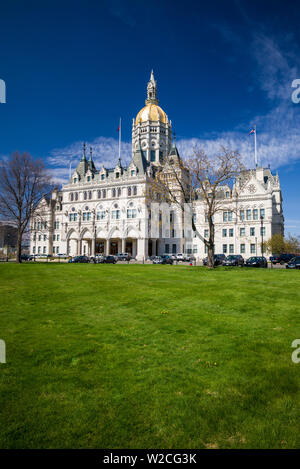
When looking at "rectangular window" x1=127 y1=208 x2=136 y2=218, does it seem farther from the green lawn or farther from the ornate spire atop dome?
the green lawn

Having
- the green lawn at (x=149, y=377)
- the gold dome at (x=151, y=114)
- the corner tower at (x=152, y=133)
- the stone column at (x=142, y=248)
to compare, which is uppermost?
the gold dome at (x=151, y=114)

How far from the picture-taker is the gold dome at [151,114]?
80875 millimetres

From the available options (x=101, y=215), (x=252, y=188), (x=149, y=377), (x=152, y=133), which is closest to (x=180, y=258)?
(x=252, y=188)

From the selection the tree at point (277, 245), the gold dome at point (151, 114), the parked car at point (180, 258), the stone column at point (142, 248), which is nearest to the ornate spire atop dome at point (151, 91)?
the gold dome at point (151, 114)

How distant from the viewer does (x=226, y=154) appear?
2869 centimetres

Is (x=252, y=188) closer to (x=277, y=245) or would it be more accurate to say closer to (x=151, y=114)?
(x=277, y=245)

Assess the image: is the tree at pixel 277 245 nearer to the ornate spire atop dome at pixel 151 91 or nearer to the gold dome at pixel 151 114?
the gold dome at pixel 151 114

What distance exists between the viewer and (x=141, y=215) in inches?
2504

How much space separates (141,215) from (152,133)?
101 feet

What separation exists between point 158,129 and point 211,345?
8080 centimetres

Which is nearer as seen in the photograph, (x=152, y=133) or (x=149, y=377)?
(x=149, y=377)

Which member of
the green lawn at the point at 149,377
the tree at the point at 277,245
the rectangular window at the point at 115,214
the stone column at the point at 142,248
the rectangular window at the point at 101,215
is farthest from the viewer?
the rectangular window at the point at 101,215

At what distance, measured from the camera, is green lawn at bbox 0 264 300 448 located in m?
3.56

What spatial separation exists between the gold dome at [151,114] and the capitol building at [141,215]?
304 millimetres
